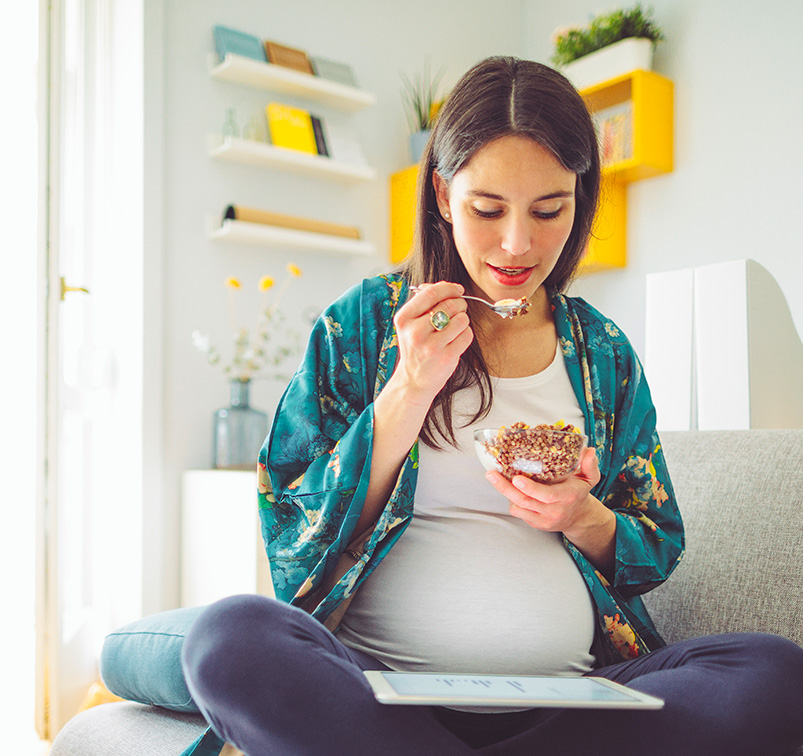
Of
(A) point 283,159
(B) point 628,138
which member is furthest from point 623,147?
(A) point 283,159

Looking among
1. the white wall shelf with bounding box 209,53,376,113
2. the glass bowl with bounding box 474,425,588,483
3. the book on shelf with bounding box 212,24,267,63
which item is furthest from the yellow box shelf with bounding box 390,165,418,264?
the glass bowl with bounding box 474,425,588,483

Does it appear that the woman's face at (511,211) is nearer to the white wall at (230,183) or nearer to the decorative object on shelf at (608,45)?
the white wall at (230,183)

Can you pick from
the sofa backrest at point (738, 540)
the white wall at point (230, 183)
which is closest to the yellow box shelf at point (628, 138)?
the white wall at point (230, 183)

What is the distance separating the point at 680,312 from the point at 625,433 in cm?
71

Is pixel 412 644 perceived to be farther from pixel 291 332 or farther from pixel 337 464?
pixel 291 332

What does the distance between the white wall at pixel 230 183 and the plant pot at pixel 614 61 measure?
686mm

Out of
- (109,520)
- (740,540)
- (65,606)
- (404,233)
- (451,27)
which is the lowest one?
(65,606)

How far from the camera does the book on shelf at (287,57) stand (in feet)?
9.18

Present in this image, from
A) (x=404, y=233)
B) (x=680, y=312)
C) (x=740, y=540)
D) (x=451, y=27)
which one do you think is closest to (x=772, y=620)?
(x=740, y=540)

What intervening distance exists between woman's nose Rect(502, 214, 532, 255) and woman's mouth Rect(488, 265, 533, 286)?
0.05m

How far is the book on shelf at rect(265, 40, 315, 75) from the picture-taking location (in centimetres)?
280

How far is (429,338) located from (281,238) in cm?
186

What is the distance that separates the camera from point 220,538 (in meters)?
2.35

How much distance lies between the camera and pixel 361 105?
3021 mm
